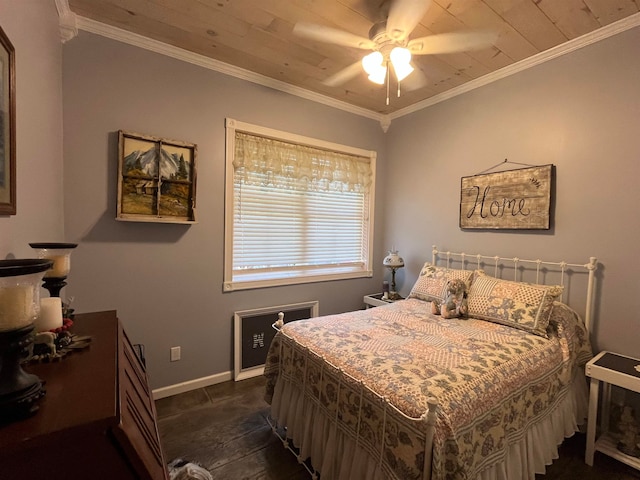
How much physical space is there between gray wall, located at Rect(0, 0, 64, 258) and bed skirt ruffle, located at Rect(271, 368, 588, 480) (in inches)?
62.9

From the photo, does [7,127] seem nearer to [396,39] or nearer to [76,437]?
[76,437]

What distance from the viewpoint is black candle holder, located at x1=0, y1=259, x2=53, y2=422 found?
602mm

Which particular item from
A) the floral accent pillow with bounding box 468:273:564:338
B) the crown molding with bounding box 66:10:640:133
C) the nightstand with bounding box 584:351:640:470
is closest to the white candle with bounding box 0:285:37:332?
the crown molding with bounding box 66:10:640:133

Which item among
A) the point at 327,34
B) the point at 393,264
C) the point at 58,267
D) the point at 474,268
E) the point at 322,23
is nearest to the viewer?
the point at 58,267

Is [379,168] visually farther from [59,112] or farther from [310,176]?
[59,112]

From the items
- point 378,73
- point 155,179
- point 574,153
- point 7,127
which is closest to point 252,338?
point 155,179

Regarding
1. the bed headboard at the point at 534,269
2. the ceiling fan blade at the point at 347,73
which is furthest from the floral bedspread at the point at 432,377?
the ceiling fan blade at the point at 347,73

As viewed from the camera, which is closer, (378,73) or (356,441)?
(356,441)

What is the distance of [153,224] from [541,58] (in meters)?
3.35

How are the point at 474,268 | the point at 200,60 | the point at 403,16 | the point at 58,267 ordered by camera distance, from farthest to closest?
the point at 474,268
the point at 200,60
the point at 403,16
the point at 58,267

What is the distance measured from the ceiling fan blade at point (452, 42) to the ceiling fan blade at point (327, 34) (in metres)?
0.30

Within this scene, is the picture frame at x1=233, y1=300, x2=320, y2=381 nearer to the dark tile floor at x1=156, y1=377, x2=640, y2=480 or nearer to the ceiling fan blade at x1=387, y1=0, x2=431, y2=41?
the dark tile floor at x1=156, y1=377, x2=640, y2=480

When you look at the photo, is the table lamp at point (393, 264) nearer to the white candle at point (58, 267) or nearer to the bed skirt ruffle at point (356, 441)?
the bed skirt ruffle at point (356, 441)

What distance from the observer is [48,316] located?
3.16 feet
